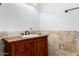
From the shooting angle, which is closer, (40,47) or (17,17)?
(17,17)

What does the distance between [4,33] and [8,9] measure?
258mm

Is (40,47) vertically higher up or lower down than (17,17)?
lower down

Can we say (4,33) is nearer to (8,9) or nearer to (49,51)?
(8,9)

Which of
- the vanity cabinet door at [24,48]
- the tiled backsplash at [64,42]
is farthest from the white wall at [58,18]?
the vanity cabinet door at [24,48]

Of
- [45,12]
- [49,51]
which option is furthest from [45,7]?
[49,51]

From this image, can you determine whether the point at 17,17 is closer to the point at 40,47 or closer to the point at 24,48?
the point at 24,48

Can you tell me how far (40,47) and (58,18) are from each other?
410 mm

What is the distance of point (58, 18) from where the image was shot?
133cm

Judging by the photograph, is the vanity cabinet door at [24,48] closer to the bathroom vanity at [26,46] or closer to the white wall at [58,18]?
the bathroom vanity at [26,46]

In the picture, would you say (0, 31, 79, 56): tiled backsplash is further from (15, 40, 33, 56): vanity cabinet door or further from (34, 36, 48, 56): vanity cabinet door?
(15, 40, 33, 56): vanity cabinet door

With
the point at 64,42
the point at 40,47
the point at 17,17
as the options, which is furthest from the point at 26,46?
the point at 64,42

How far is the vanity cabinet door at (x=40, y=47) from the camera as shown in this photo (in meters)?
1.35

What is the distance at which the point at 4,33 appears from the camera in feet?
3.99

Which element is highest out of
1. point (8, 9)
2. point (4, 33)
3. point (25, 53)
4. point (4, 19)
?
point (8, 9)
